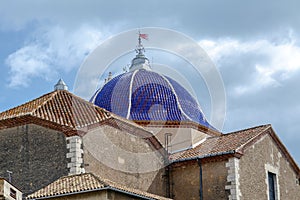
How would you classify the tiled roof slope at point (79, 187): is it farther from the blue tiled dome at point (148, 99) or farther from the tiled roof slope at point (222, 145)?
the blue tiled dome at point (148, 99)

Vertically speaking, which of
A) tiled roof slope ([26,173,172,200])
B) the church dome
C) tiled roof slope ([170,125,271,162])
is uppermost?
the church dome

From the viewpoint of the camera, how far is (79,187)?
691 inches

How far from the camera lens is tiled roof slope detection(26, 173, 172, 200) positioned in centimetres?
1719

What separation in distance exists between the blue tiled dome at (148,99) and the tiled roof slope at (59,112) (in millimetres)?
6027

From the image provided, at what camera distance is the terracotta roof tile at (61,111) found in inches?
832

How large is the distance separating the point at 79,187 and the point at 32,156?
3.73 m

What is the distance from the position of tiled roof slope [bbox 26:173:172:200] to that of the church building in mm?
35

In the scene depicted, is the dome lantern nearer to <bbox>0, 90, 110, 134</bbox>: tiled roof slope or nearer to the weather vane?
the weather vane

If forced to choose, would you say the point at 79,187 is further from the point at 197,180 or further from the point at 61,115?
the point at 197,180

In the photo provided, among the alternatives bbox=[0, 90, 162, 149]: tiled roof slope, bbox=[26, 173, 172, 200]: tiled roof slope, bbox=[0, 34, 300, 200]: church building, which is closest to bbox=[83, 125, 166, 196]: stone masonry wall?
bbox=[0, 34, 300, 200]: church building

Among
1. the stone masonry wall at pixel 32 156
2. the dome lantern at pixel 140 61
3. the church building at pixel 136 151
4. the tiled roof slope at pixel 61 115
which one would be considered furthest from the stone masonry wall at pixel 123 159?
the dome lantern at pixel 140 61

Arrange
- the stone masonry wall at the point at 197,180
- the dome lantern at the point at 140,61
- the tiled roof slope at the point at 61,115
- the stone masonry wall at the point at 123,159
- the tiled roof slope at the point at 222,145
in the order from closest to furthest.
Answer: the tiled roof slope at the point at 61,115
the stone masonry wall at the point at 123,159
the stone masonry wall at the point at 197,180
the tiled roof slope at the point at 222,145
the dome lantern at the point at 140,61

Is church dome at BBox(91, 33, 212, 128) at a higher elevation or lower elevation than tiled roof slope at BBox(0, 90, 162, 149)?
higher

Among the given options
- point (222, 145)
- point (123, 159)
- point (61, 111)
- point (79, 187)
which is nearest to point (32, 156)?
point (61, 111)
